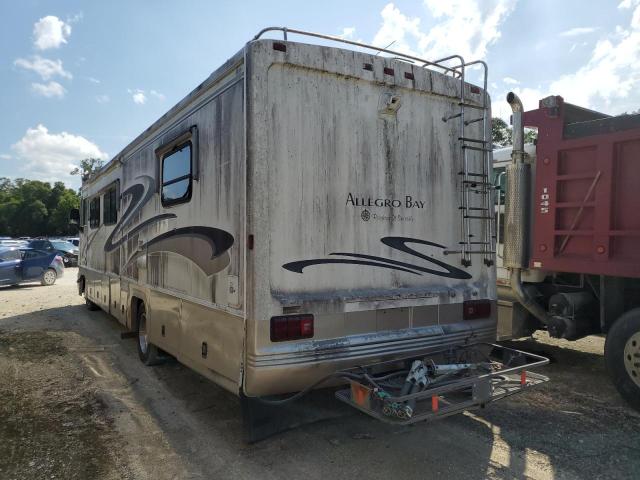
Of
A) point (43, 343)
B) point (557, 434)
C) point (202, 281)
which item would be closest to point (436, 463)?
point (557, 434)

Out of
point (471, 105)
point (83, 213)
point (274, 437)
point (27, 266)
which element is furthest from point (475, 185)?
point (27, 266)

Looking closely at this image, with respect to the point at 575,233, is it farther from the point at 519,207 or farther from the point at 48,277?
the point at 48,277

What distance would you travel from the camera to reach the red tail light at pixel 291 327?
3.50 metres

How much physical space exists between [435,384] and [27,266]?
664 inches

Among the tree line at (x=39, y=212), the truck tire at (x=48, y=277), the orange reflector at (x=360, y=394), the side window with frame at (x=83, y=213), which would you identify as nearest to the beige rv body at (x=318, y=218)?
the orange reflector at (x=360, y=394)

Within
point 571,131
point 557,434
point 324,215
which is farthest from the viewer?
point 571,131

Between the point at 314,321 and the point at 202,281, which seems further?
the point at 202,281

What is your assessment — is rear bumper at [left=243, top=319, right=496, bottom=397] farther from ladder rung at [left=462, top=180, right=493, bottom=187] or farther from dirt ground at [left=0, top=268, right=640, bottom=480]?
ladder rung at [left=462, top=180, right=493, bottom=187]

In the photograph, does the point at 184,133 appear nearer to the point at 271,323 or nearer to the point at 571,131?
the point at 271,323

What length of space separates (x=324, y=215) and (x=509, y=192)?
10.3ft

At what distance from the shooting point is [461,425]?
4.35 metres

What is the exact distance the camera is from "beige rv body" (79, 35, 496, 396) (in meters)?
3.53

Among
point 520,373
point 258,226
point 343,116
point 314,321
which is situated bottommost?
point 520,373

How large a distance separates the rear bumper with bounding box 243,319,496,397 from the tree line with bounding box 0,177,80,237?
226 ft
